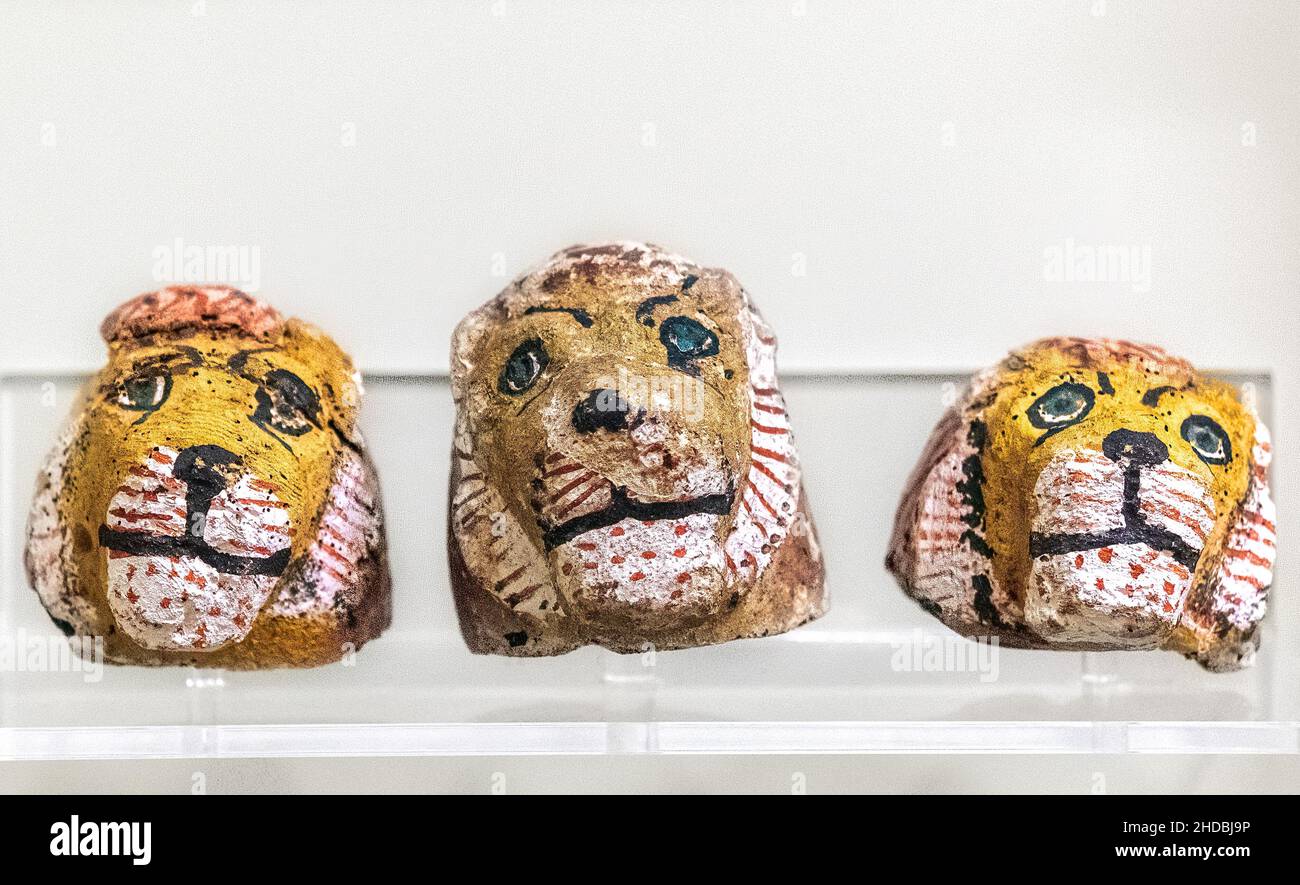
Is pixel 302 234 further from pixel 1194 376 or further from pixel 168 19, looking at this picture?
pixel 1194 376

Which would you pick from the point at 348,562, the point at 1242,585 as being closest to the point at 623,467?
the point at 348,562

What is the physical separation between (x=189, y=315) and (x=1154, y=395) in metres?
1.22

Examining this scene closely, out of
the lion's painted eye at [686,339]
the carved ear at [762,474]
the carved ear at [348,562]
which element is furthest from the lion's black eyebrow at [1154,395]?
the carved ear at [348,562]

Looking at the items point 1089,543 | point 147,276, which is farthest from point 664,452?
point 147,276

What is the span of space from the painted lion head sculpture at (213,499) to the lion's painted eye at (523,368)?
255mm

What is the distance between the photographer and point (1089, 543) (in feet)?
6.28

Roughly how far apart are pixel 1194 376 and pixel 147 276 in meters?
1.46

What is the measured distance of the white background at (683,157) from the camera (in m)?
2.33

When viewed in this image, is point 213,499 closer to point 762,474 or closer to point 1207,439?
point 762,474

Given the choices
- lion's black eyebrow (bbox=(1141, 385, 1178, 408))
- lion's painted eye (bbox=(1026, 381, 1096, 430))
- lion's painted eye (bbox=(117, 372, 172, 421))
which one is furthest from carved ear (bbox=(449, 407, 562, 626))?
lion's black eyebrow (bbox=(1141, 385, 1178, 408))

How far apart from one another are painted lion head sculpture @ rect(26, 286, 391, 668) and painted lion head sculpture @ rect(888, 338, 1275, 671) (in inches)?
29.1

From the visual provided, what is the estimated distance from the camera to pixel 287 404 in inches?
80.1

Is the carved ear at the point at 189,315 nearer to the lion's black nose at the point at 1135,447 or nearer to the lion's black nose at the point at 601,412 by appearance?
the lion's black nose at the point at 601,412

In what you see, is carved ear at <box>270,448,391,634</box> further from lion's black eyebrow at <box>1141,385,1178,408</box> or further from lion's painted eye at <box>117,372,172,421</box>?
lion's black eyebrow at <box>1141,385,1178,408</box>
